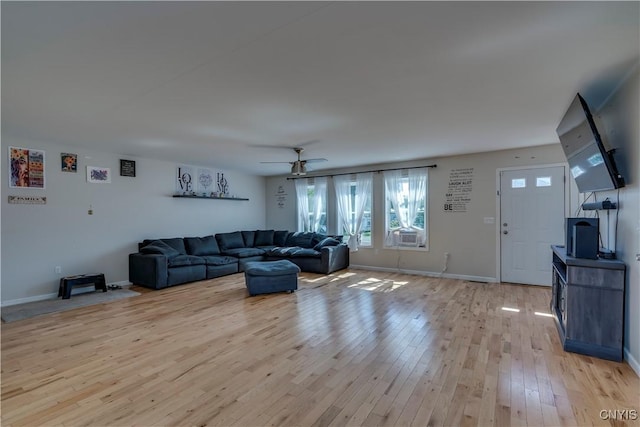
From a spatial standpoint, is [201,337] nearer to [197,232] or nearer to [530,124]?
[197,232]

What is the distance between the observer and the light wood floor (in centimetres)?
196

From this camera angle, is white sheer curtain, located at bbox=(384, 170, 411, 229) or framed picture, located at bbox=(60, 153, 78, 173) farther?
white sheer curtain, located at bbox=(384, 170, 411, 229)

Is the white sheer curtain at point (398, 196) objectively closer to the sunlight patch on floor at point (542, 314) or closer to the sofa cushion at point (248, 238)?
the sunlight patch on floor at point (542, 314)

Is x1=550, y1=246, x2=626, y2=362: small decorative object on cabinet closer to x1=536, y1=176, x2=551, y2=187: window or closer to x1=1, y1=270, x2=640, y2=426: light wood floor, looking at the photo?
x1=1, y1=270, x2=640, y2=426: light wood floor

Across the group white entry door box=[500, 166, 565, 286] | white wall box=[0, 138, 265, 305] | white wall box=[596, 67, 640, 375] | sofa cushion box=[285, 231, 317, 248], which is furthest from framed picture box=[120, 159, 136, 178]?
white wall box=[596, 67, 640, 375]

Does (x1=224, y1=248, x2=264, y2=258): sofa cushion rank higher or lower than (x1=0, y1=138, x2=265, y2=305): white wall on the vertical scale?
lower

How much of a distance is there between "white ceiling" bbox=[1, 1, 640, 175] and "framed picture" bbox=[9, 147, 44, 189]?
57 centimetres

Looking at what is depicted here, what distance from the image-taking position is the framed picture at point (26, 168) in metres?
4.49

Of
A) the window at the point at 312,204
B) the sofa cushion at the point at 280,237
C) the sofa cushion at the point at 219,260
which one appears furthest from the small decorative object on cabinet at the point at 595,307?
the sofa cushion at the point at 280,237

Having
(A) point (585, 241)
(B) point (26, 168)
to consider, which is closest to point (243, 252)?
(B) point (26, 168)

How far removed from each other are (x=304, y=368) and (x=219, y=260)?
4.16 m

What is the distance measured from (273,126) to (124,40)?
202 cm

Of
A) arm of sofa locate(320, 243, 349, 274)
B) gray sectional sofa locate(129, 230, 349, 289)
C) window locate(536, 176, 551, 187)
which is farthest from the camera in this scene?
arm of sofa locate(320, 243, 349, 274)

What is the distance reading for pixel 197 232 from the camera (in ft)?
23.0
